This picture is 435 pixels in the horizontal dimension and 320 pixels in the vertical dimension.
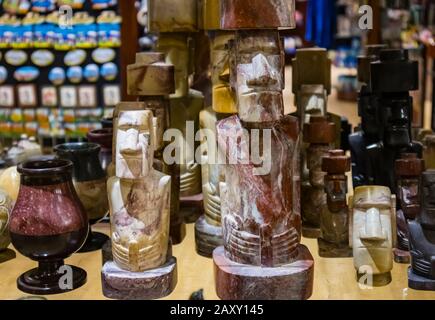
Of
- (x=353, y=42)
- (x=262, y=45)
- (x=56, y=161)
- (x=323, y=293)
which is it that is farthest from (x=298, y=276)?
(x=353, y=42)

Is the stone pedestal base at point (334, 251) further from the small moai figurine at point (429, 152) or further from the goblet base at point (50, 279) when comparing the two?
the goblet base at point (50, 279)

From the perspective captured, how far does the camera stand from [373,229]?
4.40 feet

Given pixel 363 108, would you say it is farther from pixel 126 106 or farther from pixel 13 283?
pixel 13 283

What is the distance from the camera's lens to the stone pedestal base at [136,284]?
1.33m

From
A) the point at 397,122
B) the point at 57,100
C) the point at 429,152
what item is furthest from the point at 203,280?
the point at 57,100

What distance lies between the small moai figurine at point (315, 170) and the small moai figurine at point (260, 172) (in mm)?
281

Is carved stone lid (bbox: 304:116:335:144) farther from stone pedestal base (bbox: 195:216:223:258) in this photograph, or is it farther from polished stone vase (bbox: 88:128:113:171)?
polished stone vase (bbox: 88:128:113:171)

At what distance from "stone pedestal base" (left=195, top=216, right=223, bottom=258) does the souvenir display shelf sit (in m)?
1.33

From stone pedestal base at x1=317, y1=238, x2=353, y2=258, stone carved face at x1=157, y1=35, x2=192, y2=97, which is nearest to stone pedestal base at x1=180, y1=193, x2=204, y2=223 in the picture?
stone carved face at x1=157, y1=35, x2=192, y2=97

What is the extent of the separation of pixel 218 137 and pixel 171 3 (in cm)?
52

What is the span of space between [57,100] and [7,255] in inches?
52.0

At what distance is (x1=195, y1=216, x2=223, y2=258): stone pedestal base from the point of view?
1540 mm

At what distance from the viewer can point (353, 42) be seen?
4727 millimetres

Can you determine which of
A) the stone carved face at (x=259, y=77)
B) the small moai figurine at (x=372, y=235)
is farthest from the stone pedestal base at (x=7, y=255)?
the small moai figurine at (x=372, y=235)
